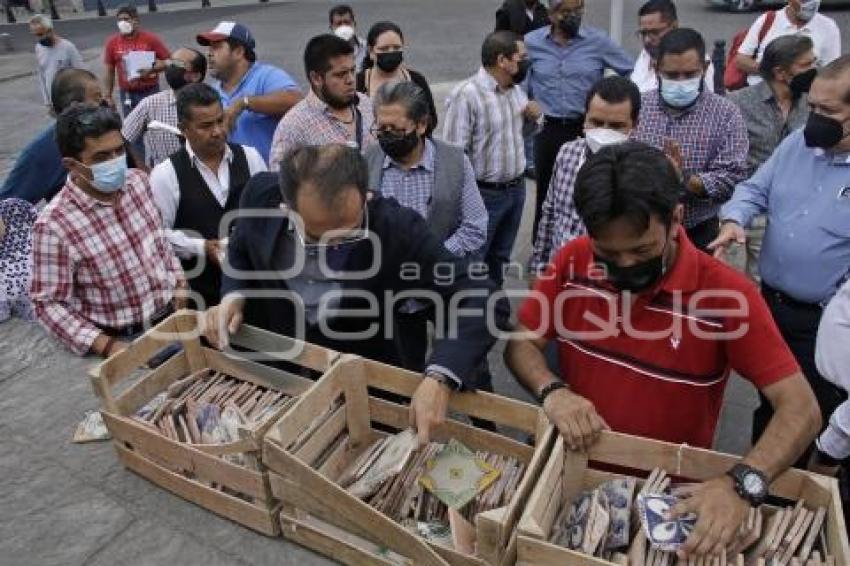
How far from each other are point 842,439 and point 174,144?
13.4 ft

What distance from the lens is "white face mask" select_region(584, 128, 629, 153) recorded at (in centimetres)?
319

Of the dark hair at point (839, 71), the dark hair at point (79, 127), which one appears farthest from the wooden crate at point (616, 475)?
the dark hair at point (79, 127)

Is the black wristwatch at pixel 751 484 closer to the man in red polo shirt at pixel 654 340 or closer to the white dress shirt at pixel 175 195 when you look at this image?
the man in red polo shirt at pixel 654 340

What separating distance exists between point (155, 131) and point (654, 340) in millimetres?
3786

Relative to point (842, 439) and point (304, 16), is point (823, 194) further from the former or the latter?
point (304, 16)

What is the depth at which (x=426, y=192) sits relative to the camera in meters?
3.49

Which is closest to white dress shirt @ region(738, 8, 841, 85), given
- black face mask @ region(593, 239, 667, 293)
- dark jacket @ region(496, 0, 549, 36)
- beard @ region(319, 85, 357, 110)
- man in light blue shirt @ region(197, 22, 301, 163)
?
dark jacket @ region(496, 0, 549, 36)

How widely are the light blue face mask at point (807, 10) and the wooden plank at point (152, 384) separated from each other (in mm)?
5265

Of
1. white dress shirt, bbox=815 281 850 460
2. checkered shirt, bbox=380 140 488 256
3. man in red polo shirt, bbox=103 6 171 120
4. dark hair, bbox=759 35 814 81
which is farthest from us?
man in red polo shirt, bbox=103 6 171 120

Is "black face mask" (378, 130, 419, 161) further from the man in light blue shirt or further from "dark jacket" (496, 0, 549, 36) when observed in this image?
"dark jacket" (496, 0, 549, 36)

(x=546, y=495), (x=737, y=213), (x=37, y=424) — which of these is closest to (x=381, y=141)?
(x=737, y=213)

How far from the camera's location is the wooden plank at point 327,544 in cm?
172

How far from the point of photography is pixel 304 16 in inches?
923

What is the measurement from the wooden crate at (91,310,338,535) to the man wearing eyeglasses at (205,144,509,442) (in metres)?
0.13
